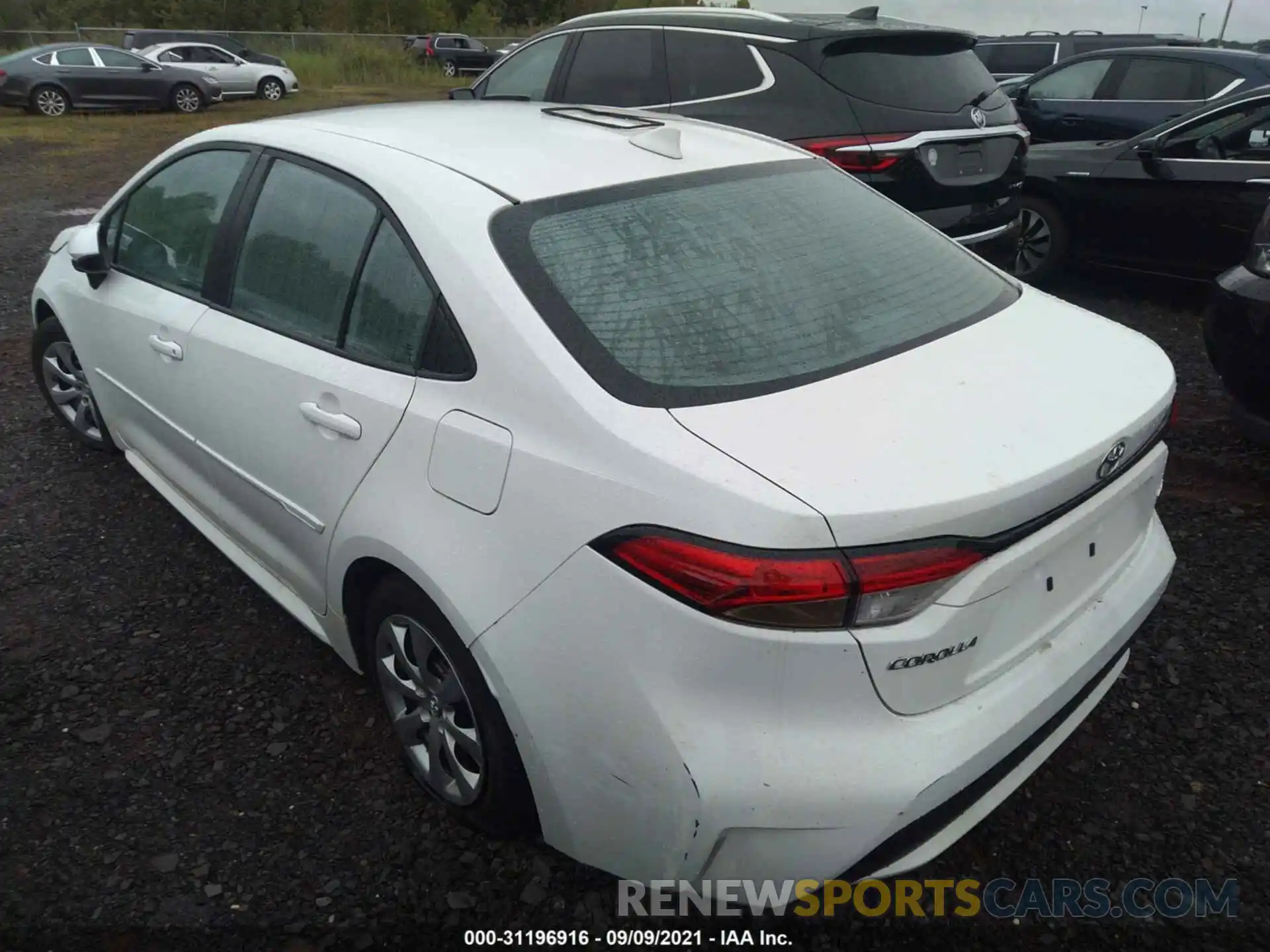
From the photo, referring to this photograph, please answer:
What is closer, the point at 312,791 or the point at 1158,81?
the point at 312,791

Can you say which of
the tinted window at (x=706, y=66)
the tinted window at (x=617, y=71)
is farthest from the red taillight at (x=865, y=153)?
the tinted window at (x=617, y=71)

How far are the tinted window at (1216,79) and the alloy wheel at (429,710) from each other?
898cm

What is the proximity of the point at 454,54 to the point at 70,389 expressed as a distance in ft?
98.8

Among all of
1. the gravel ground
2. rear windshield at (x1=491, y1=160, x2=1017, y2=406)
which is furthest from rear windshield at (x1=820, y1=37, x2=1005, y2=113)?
rear windshield at (x1=491, y1=160, x2=1017, y2=406)

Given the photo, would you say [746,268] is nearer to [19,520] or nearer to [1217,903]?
[1217,903]

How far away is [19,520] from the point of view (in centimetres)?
380

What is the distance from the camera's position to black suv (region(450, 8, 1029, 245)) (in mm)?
5031

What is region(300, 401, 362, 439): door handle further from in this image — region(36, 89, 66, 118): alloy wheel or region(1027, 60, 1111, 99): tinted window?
region(36, 89, 66, 118): alloy wheel

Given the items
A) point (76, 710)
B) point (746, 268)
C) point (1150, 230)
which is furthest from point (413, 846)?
point (1150, 230)

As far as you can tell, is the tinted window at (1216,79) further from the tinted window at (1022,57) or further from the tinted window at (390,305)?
the tinted window at (1022,57)

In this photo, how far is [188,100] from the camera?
778 inches

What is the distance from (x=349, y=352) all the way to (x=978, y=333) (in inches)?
59.6

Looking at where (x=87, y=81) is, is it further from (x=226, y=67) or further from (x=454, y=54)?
(x=454, y=54)

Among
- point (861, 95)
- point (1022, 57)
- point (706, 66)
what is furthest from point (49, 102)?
point (861, 95)
